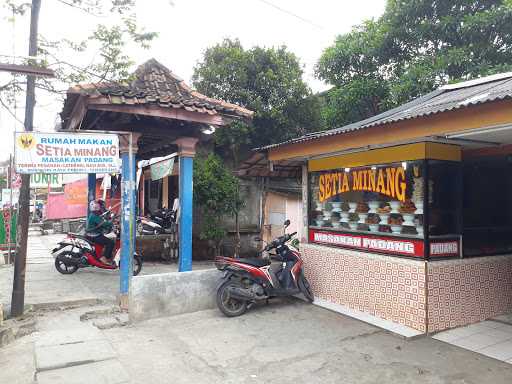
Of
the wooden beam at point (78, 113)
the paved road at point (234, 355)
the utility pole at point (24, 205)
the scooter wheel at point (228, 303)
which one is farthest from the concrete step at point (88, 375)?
the wooden beam at point (78, 113)

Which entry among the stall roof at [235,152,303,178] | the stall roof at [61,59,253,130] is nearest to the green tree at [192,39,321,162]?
the stall roof at [235,152,303,178]

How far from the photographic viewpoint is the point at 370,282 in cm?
619

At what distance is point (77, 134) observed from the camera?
226 inches

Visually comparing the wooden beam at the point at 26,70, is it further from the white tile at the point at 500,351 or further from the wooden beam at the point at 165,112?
the white tile at the point at 500,351

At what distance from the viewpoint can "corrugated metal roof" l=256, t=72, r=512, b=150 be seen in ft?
14.4

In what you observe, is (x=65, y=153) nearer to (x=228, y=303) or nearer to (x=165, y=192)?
(x=228, y=303)

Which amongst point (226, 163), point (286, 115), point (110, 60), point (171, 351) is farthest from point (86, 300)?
point (286, 115)

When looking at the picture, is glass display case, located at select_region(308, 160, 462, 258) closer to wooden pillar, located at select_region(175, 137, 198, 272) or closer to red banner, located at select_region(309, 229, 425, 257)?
red banner, located at select_region(309, 229, 425, 257)

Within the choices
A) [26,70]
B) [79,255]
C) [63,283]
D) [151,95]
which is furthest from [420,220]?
[79,255]

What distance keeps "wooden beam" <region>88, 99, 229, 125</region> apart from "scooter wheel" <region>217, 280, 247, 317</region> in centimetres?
257

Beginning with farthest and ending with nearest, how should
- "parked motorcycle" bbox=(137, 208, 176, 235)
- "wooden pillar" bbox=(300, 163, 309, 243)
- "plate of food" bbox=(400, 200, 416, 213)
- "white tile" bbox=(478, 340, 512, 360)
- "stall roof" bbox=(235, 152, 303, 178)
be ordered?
"parked motorcycle" bbox=(137, 208, 176, 235)
"stall roof" bbox=(235, 152, 303, 178)
"wooden pillar" bbox=(300, 163, 309, 243)
"plate of food" bbox=(400, 200, 416, 213)
"white tile" bbox=(478, 340, 512, 360)

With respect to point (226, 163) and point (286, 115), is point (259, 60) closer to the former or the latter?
point (286, 115)

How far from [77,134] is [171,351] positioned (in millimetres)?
3180

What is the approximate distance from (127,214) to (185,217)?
980 millimetres
